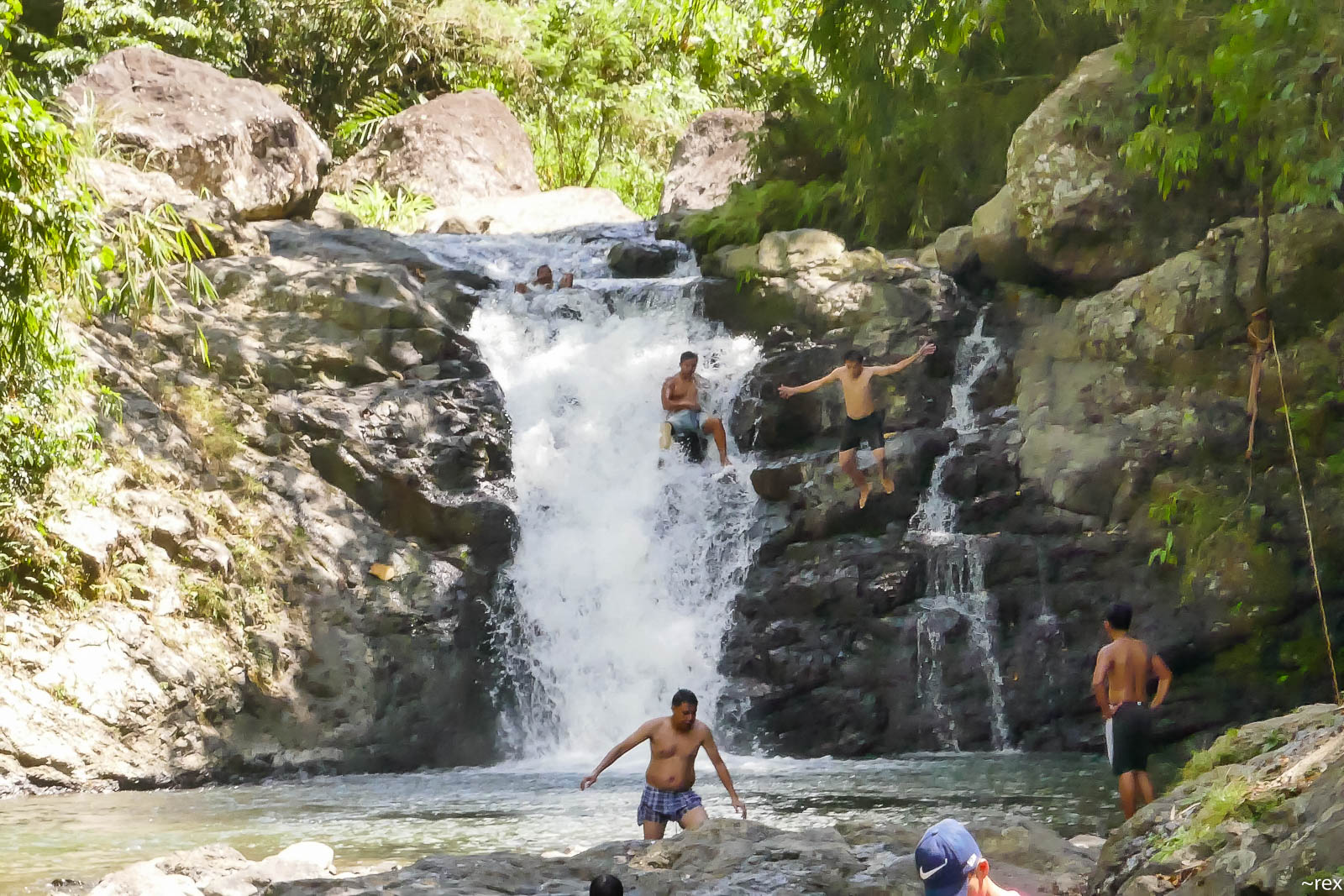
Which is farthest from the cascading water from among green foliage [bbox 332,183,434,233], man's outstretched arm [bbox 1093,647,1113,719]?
green foliage [bbox 332,183,434,233]

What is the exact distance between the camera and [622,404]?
14781 millimetres

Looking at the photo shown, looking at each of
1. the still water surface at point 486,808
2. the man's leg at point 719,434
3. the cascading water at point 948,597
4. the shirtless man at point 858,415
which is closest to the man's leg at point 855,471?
the shirtless man at point 858,415

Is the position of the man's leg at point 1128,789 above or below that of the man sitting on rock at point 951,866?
below

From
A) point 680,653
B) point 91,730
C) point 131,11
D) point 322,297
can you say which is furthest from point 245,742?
point 131,11

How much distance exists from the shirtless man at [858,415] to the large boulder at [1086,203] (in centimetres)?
267

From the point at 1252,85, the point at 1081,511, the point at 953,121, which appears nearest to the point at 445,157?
the point at 953,121

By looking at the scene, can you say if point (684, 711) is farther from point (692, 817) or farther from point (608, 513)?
point (608, 513)

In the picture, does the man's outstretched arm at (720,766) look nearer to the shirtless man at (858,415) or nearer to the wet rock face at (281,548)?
the shirtless man at (858,415)

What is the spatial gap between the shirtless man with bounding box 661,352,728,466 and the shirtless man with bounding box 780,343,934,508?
1534mm

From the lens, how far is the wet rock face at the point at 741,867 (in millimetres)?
5754

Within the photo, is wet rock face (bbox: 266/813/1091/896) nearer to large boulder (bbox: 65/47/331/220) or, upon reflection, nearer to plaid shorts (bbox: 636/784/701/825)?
plaid shorts (bbox: 636/784/701/825)

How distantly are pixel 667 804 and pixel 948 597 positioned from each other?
5.81m

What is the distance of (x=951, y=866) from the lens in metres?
3.67

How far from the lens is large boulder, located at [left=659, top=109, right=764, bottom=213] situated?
2269 centimetres
